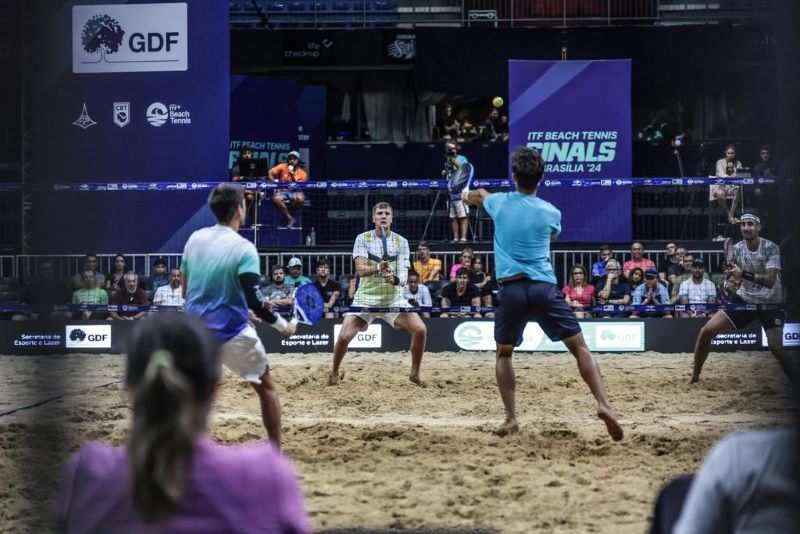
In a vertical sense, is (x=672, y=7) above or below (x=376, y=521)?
above

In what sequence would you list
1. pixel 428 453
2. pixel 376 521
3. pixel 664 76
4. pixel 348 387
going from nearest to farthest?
1. pixel 376 521
2. pixel 428 453
3. pixel 348 387
4. pixel 664 76

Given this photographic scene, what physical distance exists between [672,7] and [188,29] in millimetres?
10701

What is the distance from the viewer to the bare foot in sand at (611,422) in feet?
24.0

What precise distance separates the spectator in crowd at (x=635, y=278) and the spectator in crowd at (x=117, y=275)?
6.43 m

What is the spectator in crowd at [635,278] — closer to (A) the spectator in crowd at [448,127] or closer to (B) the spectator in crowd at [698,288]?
(B) the spectator in crowd at [698,288]

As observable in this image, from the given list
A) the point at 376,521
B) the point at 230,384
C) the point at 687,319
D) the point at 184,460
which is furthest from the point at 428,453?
the point at 687,319

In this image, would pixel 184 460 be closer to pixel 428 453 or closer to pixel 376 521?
pixel 376 521

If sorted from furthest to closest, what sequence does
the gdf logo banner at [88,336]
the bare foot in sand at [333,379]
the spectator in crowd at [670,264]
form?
the gdf logo banner at [88,336], the spectator in crowd at [670,264], the bare foot in sand at [333,379]

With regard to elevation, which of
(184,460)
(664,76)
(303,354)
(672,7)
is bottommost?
(303,354)

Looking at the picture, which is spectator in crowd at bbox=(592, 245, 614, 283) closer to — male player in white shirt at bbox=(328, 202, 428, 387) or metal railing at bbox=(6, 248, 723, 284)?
metal railing at bbox=(6, 248, 723, 284)

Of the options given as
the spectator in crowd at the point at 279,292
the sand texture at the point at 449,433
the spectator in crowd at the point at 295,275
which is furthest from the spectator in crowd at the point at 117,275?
the spectator in crowd at the point at 295,275

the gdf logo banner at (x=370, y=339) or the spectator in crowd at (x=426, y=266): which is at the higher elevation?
the spectator in crowd at (x=426, y=266)

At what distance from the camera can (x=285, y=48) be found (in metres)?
22.1

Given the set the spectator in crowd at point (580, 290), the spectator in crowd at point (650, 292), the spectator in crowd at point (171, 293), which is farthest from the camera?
the spectator in crowd at point (580, 290)
